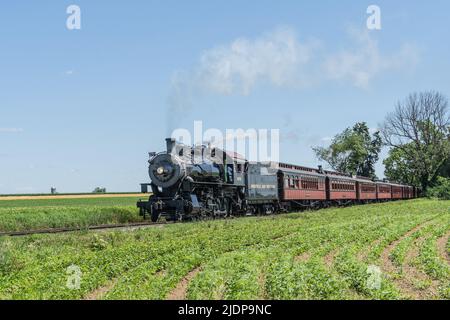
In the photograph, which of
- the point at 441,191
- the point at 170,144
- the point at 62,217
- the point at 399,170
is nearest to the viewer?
the point at 170,144

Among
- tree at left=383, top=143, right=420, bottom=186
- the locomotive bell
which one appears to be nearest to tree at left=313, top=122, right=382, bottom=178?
tree at left=383, top=143, right=420, bottom=186

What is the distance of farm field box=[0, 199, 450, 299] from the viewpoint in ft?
32.6

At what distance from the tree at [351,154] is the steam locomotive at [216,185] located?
6139 centimetres

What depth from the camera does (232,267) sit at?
479 inches

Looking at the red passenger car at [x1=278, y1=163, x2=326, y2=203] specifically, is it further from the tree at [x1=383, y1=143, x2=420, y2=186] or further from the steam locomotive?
the tree at [x1=383, y1=143, x2=420, y2=186]

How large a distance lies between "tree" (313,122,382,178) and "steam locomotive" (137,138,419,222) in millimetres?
61391

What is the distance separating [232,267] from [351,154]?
3846 inches

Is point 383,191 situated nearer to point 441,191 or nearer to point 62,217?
point 441,191

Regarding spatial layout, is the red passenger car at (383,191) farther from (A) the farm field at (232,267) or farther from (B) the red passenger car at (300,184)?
(A) the farm field at (232,267)

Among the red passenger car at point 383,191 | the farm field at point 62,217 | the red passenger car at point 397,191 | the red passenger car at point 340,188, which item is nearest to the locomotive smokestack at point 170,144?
the farm field at point 62,217

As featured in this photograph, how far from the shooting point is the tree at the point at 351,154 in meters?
106

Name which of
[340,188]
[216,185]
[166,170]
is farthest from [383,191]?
[166,170]
